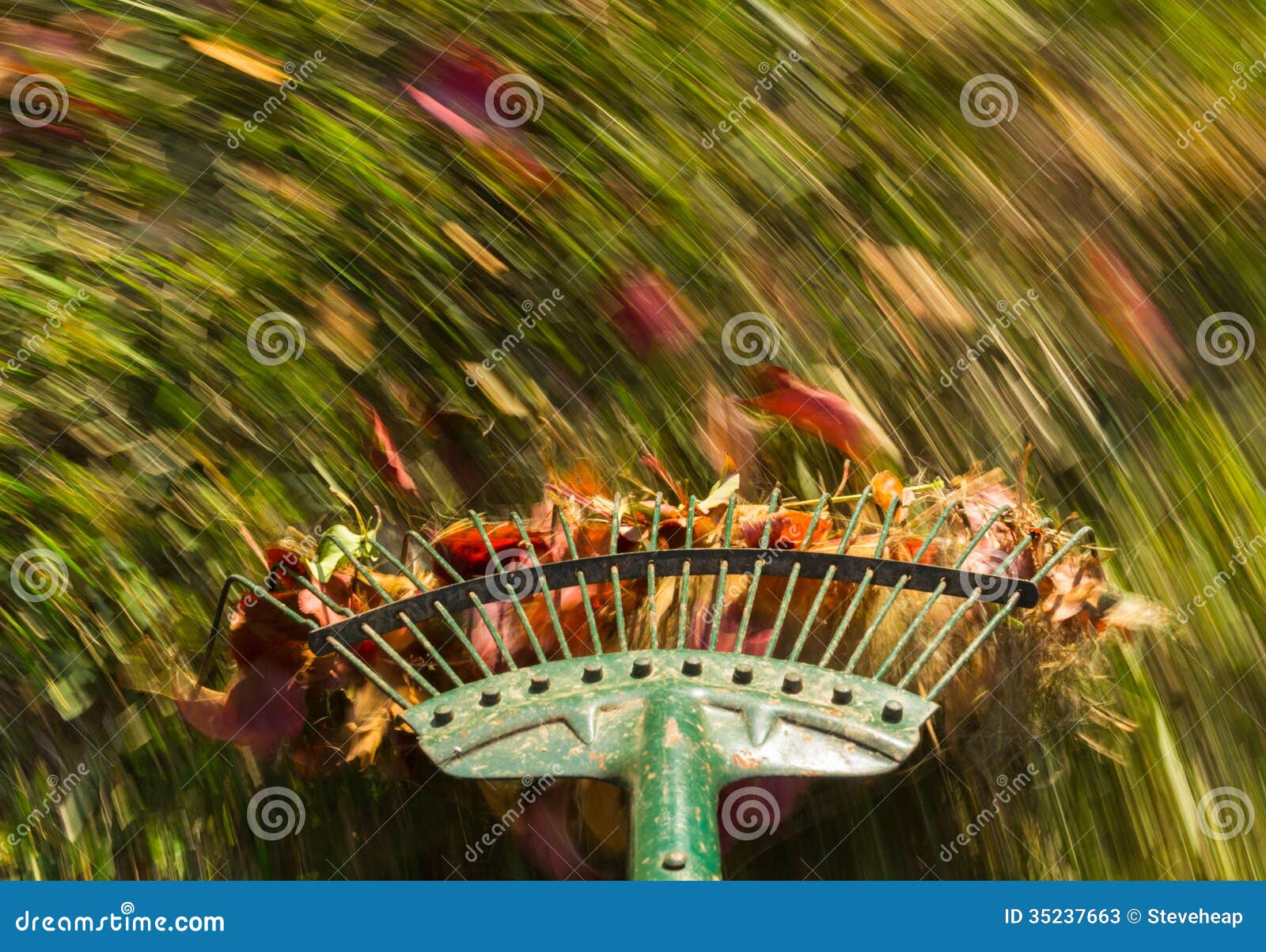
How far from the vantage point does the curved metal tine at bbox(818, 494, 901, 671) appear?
6.42ft

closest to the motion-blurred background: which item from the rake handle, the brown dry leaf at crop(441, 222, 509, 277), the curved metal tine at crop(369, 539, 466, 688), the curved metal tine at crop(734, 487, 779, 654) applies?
the brown dry leaf at crop(441, 222, 509, 277)

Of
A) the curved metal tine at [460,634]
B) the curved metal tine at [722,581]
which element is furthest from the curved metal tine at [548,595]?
the curved metal tine at [722,581]

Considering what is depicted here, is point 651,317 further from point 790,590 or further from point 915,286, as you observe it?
point 790,590

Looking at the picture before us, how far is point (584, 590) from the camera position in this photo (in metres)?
2.08

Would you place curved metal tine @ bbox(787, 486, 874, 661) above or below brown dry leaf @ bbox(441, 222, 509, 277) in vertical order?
below

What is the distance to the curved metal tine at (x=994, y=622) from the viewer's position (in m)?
1.89

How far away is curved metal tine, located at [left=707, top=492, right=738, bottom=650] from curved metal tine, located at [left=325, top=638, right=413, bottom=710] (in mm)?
458

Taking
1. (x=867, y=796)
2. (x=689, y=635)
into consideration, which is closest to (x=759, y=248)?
(x=689, y=635)

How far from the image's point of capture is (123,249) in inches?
111

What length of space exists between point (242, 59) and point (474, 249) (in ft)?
2.23

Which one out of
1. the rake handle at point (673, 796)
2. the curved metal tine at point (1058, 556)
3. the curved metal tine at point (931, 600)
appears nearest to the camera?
the rake handle at point (673, 796)

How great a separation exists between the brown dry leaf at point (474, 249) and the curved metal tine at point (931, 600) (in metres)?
1.15

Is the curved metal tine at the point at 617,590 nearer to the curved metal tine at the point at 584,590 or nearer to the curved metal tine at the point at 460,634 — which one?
the curved metal tine at the point at 584,590

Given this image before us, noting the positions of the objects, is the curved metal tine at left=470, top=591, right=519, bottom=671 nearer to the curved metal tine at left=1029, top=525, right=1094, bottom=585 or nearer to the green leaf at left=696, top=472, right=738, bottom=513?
the green leaf at left=696, top=472, right=738, bottom=513
